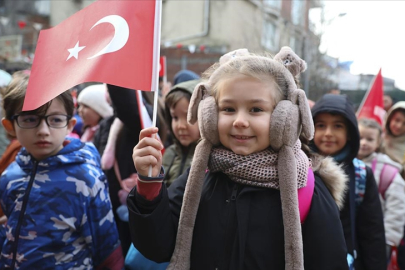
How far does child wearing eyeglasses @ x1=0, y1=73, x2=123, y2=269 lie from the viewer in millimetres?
2248

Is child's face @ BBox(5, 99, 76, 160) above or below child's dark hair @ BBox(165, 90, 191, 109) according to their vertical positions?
below

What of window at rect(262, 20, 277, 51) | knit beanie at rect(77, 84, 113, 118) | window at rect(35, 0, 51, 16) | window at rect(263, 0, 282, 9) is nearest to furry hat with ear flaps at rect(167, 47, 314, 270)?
knit beanie at rect(77, 84, 113, 118)

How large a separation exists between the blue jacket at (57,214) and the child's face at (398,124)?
3615 mm

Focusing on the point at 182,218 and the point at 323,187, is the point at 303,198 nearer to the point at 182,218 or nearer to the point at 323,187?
the point at 323,187

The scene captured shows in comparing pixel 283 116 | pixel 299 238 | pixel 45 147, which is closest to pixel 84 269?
pixel 45 147

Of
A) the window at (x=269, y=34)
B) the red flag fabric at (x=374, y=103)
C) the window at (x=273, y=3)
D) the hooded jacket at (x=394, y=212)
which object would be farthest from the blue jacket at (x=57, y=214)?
the window at (x=273, y=3)

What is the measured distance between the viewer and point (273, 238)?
1.73 metres

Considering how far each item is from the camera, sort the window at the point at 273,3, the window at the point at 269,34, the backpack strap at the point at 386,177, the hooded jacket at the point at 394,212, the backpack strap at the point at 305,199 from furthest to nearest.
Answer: the window at the point at 273,3
the window at the point at 269,34
the backpack strap at the point at 386,177
the hooded jacket at the point at 394,212
the backpack strap at the point at 305,199

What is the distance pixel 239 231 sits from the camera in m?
1.71

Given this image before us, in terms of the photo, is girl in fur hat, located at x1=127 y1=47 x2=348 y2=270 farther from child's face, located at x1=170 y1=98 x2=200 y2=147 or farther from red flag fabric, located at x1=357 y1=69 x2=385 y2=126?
red flag fabric, located at x1=357 y1=69 x2=385 y2=126

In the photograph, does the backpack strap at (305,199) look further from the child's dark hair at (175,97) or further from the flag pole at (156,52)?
the child's dark hair at (175,97)

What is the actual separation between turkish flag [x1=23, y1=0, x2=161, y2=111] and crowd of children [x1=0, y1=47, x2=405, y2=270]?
283mm

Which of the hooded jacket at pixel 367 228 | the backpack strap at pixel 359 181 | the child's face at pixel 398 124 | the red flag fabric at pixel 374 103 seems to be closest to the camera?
the hooded jacket at pixel 367 228

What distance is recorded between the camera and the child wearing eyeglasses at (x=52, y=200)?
2.25 meters
